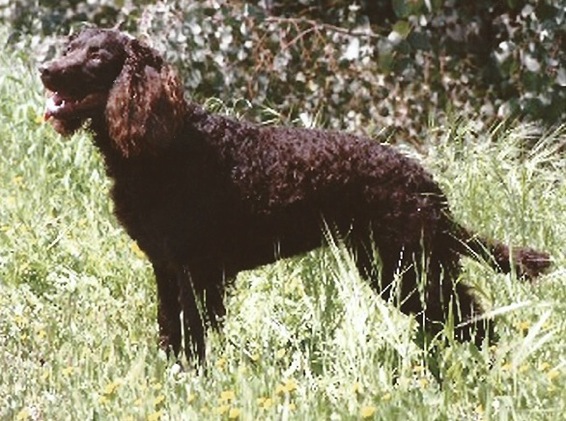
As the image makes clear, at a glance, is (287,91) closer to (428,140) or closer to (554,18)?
(428,140)

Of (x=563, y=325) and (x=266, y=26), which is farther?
(x=266, y=26)

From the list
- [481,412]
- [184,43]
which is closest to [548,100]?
[184,43]

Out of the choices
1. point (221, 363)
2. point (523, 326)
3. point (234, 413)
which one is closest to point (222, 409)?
point (234, 413)

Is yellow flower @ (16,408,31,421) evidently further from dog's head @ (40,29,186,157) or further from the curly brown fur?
dog's head @ (40,29,186,157)

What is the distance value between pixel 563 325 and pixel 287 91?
344 cm

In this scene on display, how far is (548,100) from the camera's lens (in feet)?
19.9

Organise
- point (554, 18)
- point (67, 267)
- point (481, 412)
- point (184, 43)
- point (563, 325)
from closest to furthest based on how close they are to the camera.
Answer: point (481, 412) → point (563, 325) → point (67, 267) → point (554, 18) → point (184, 43)

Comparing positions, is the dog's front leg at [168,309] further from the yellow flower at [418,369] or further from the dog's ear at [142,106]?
the yellow flower at [418,369]

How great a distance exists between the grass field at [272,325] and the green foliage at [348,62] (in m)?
0.56

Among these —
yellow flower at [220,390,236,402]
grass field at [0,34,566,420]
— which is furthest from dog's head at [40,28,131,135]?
yellow flower at [220,390,236,402]

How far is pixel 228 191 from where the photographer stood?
398 centimetres

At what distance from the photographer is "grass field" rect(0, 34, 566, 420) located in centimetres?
322

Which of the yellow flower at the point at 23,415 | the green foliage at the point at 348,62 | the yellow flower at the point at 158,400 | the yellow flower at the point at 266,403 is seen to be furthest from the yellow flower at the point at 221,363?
the green foliage at the point at 348,62

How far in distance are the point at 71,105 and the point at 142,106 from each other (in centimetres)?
23
